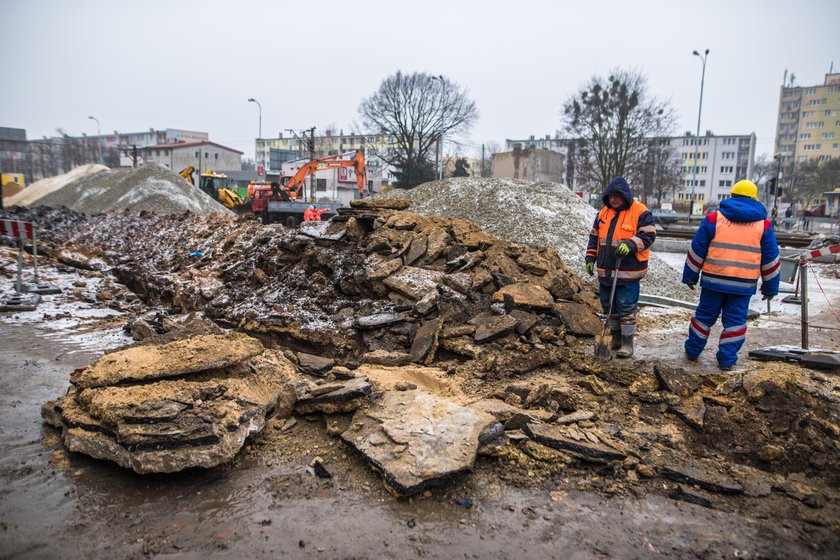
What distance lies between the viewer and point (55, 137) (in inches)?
2562

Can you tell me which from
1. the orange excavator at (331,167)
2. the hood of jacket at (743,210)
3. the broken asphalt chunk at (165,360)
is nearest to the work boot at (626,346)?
the hood of jacket at (743,210)

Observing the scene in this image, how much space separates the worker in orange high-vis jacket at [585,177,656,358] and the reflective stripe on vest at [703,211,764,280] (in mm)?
596

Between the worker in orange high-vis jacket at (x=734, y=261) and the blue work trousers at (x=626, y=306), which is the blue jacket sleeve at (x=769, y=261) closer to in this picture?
the worker in orange high-vis jacket at (x=734, y=261)

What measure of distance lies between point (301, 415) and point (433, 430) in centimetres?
115

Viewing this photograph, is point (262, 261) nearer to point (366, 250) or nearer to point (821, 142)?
point (366, 250)

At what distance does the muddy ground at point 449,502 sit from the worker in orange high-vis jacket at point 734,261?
833 mm

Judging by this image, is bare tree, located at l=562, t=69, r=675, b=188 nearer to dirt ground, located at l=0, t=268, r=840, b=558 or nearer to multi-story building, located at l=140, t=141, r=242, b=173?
dirt ground, located at l=0, t=268, r=840, b=558

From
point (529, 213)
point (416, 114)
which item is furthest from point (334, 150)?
point (529, 213)

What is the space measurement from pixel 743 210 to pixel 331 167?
67.4 ft

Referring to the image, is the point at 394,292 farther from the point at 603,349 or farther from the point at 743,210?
the point at 743,210

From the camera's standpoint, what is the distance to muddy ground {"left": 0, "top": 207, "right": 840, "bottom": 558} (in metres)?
2.48

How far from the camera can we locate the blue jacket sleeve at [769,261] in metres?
4.53

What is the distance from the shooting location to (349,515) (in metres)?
2.72

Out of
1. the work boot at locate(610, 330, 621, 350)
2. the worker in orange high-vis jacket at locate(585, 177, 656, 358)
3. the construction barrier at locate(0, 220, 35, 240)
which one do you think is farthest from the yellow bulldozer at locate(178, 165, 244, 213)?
the work boot at locate(610, 330, 621, 350)
